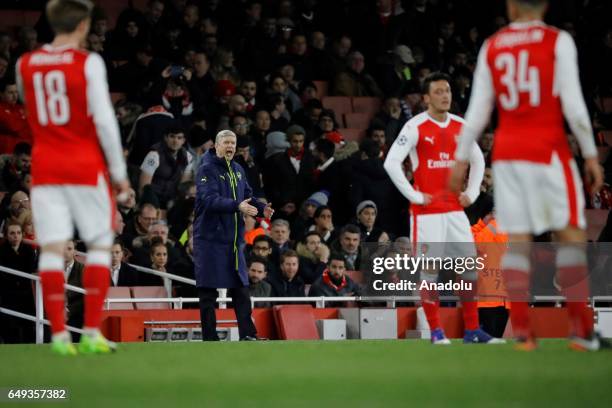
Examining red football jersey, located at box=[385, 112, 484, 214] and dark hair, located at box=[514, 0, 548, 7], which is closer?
dark hair, located at box=[514, 0, 548, 7]

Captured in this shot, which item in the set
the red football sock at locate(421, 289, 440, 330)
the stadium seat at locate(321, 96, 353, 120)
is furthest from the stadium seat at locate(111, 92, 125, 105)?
the red football sock at locate(421, 289, 440, 330)

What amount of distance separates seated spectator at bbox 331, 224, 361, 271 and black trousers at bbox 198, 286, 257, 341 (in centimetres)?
362

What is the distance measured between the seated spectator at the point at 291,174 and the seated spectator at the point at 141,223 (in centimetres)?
245

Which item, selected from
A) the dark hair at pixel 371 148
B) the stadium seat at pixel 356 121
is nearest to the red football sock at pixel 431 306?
the dark hair at pixel 371 148

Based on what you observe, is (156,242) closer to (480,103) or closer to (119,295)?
(119,295)

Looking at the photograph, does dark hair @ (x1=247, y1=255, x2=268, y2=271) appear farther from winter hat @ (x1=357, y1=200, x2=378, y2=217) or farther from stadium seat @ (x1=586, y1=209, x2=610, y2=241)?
stadium seat @ (x1=586, y1=209, x2=610, y2=241)

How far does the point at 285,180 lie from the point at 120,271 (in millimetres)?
3579

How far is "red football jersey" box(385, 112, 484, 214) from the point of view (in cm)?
1096

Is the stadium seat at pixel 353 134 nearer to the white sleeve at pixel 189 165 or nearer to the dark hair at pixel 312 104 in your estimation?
the dark hair at pixel 312 104

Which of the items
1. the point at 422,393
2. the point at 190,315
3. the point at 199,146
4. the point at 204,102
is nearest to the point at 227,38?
the point at 204,102

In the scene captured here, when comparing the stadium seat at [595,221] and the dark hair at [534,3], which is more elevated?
the dark hair at [534,3]

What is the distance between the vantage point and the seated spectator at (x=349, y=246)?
55.8ft

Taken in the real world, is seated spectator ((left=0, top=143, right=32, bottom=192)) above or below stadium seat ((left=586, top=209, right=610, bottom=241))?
above

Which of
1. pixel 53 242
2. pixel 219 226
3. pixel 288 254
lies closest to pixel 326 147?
pixel 288 254
